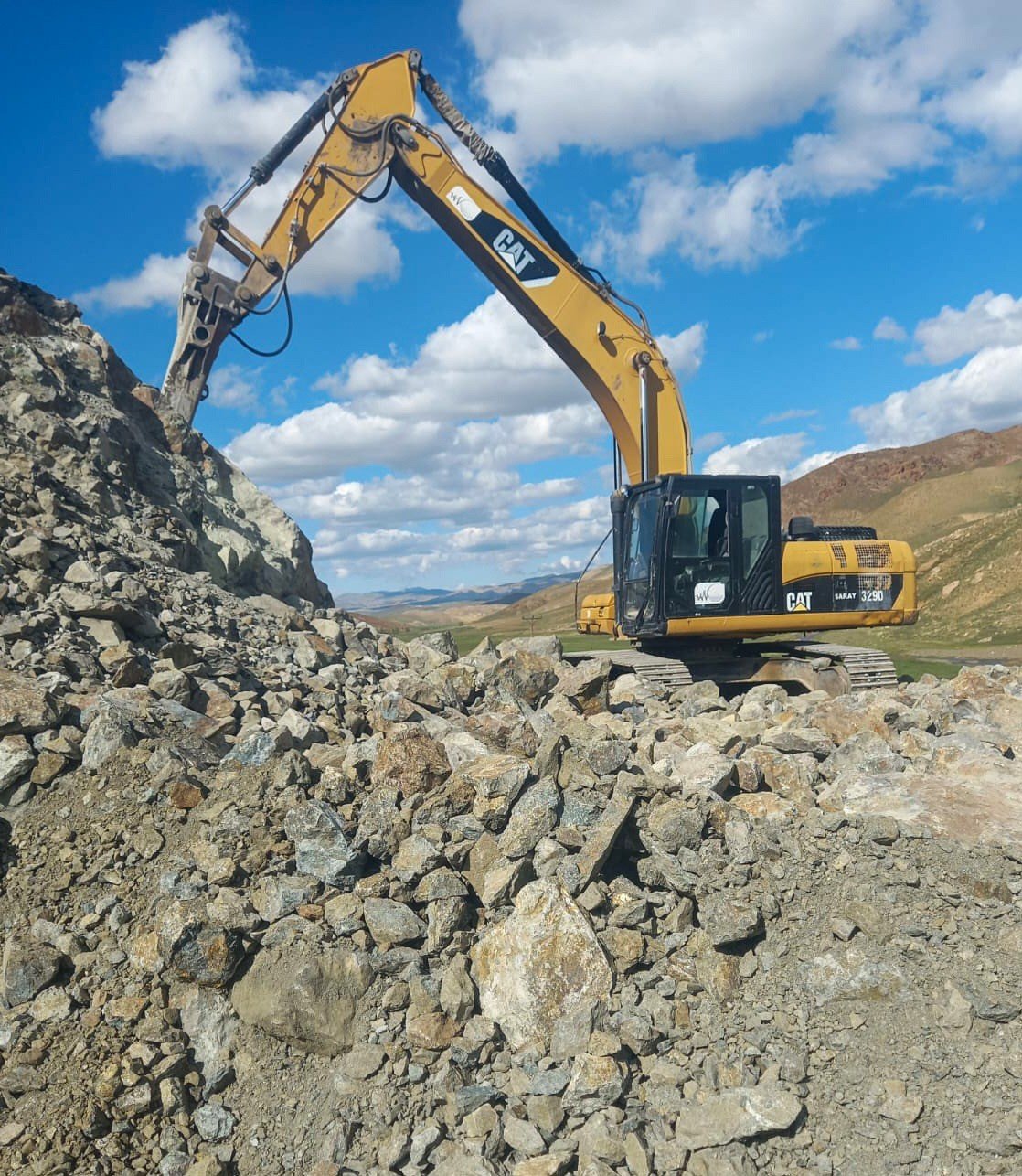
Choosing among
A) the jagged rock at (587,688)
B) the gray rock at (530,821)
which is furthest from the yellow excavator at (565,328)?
the gray rock at (530,821)

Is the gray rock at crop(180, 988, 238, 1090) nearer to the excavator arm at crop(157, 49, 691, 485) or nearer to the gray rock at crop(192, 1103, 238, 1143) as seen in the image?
the gray rock at crop(192, 1103, 238, 1143)

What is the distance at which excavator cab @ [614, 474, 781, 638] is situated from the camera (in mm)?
8703

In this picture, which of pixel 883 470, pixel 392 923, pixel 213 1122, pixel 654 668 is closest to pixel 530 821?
pixel 392 923

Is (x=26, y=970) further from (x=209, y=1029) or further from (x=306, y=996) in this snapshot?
(x=306, y=996)

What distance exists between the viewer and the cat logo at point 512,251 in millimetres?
10305

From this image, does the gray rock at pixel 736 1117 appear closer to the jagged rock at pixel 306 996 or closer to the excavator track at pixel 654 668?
the jagged rock at pixel 306 996

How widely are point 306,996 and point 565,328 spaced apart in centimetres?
838

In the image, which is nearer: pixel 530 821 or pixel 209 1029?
pixel 209 1029

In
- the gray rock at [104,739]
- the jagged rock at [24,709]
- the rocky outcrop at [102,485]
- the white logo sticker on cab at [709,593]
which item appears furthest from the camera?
the white logo sticker on cab at [709,593]

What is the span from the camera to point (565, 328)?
10.5m

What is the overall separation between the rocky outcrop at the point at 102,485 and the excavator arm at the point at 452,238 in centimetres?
136

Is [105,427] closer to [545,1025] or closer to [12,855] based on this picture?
[12,855]

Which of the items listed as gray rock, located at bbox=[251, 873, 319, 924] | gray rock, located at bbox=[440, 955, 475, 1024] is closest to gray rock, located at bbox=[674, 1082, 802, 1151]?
gray rock, located at bbox=[440, 955, 475, 1024]

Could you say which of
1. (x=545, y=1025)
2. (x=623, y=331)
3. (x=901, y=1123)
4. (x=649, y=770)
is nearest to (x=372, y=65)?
(x=623, y=331)
